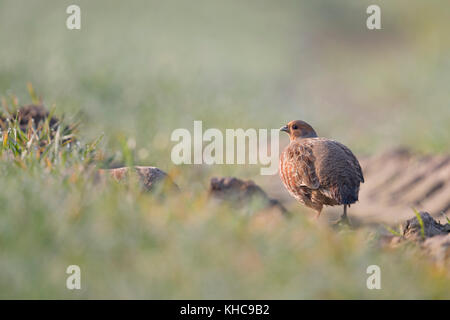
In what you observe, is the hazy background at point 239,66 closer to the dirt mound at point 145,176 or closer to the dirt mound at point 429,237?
the dirt mound at point 145,176

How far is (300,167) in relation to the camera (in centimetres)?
633

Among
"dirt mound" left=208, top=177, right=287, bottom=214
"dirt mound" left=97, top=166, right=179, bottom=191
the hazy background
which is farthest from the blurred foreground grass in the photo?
the hazy background

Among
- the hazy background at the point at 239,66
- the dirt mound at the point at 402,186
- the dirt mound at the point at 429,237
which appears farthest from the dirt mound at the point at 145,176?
the dirt mound at the point at 402,186

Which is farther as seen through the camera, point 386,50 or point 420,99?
point 386,50

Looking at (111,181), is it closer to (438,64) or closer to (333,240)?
(333,240)

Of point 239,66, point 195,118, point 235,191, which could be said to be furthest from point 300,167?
point 239,66

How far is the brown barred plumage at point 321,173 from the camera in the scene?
6.05 meters

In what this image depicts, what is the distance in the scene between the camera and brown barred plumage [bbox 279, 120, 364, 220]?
6051 millimetres

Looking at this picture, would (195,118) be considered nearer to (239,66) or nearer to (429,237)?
(239,66)

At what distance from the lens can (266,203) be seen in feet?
18.1

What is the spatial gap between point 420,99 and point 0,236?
10381 millimetres

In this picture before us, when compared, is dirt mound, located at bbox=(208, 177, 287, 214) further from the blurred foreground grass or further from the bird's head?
the bird's head
